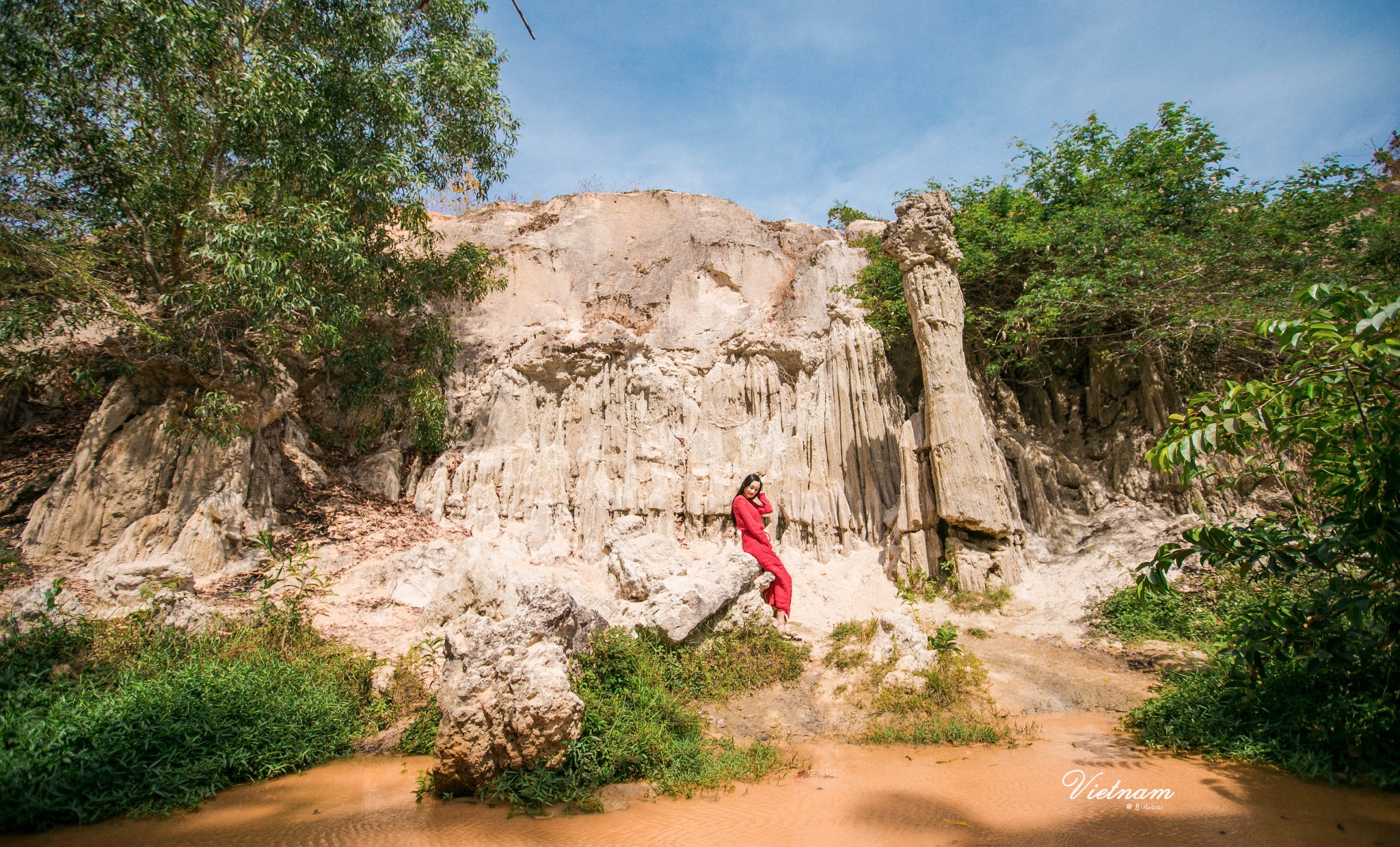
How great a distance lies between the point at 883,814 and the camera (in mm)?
4398

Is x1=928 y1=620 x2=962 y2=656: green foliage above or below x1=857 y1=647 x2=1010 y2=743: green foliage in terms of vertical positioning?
above

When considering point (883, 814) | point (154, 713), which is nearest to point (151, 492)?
point (154, 713)

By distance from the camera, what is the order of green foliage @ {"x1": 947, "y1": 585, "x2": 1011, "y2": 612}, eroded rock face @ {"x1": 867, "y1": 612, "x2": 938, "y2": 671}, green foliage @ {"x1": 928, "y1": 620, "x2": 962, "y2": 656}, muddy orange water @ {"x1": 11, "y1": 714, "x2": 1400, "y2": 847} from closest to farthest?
muddy orange water @ {"x1": 11, "y1": 714, "x2": 1400, "y2": 847} → eroded rock face @ {"x1": 867, "y1": 612, "x2": 938, "y2": 671} → green foliage @ {"x1": 928, "y1": 620, "x2": 962, "y2": 656} → green foliage @ {"x1": 947, "y1": 585, "x2": 1011, "y2": 612}

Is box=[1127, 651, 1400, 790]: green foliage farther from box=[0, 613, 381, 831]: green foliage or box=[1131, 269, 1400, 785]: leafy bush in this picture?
box=[0, 613, 381, 831]: green foliage

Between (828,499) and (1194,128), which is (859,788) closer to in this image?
(828,499)

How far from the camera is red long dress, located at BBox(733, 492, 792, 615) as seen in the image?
8.91 m

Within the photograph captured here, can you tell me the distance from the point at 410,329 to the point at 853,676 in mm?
10645

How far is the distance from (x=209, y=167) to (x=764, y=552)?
9.54 metres

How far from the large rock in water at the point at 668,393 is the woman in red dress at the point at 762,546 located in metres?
1.81

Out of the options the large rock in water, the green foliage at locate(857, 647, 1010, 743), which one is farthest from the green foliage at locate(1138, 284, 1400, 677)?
the large rock in water

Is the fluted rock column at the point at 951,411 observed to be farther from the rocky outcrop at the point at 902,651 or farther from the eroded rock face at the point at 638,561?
the eroded rock face at the point at 638,561

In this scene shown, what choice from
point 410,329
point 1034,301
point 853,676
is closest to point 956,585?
point 853,676

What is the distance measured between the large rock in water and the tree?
6.51ft

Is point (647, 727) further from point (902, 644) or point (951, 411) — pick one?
point (951, 411)
